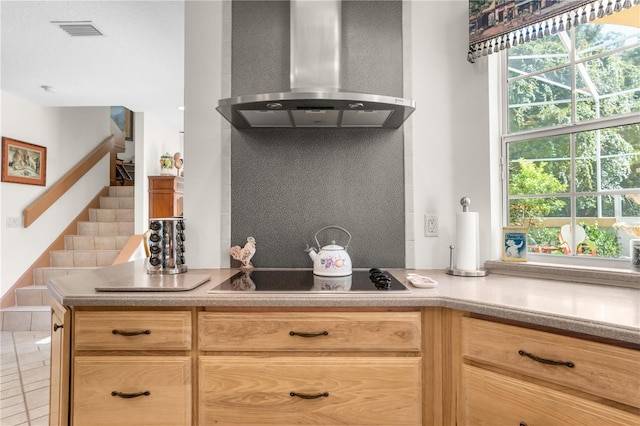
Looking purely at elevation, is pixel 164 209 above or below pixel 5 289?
above

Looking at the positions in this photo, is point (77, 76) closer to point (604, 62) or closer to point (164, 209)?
point (164, 209)

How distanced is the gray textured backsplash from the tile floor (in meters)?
1.70

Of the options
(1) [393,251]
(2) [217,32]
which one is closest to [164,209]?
(2) [217,32]

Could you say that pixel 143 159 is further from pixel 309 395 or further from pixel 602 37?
pixel 602 37

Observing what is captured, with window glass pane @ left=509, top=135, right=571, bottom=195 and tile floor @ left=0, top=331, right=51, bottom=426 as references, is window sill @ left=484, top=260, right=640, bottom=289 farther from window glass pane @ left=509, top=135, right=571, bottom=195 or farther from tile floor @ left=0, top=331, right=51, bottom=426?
tile floor @ left=0, top=331, right=51, bottom=426

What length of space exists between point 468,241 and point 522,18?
1.05 metres

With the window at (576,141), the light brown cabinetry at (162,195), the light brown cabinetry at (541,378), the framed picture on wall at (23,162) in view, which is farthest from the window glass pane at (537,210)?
the framed picture on wall at (23,162)

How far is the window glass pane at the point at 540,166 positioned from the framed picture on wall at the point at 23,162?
4.88 m

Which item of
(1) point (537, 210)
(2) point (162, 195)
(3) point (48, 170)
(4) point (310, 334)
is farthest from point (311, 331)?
(3) point (48, 170)

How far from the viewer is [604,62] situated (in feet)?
5.62

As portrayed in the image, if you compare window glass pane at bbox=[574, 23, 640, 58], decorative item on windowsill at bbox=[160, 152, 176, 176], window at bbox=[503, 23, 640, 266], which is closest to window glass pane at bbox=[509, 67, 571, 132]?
window at bbox=[503, 23, 640, 266]

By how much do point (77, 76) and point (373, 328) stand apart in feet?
13.2

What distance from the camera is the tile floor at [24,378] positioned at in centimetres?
230

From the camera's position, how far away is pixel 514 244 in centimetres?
186
